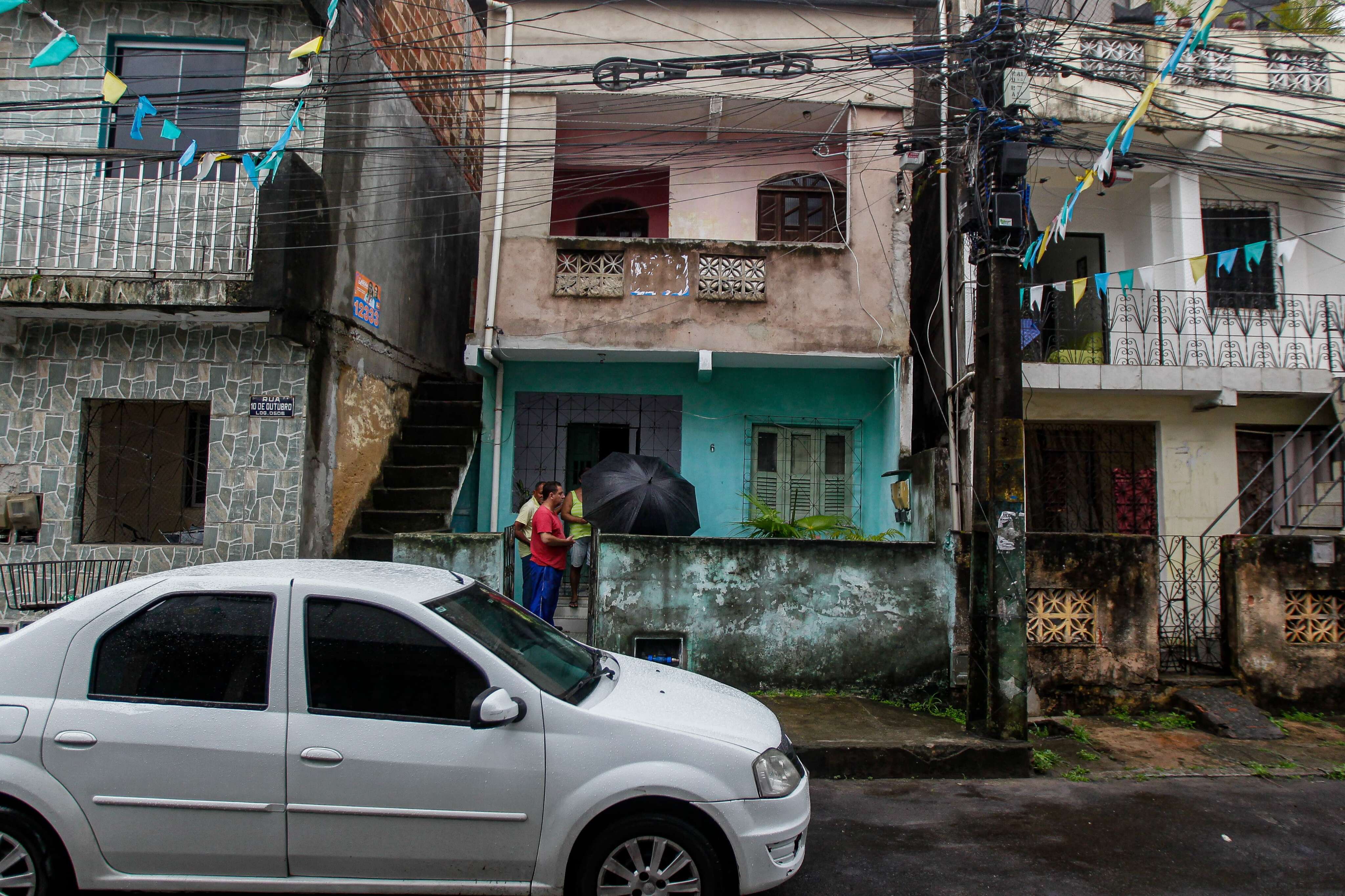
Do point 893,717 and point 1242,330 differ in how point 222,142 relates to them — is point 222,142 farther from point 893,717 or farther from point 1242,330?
point 1242,330

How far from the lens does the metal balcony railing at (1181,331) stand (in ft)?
32.9

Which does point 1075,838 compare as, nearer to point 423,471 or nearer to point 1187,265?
point 423,471

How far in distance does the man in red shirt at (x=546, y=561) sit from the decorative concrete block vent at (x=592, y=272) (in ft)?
10.3

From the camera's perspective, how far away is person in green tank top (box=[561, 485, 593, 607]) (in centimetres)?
852

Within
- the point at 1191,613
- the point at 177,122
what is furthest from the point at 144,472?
the point at 1191,613

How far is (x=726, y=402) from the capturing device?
1073cm

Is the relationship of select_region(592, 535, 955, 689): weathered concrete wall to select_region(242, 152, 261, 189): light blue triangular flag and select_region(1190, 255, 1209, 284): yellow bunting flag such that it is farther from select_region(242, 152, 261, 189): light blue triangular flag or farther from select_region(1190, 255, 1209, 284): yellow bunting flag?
select_region(242, 152, 261, 189): light blue triangular flag

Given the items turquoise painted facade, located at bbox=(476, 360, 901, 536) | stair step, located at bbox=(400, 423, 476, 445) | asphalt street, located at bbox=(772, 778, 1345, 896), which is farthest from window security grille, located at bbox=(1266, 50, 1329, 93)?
stair step, located at bbox=(400, 423, 476, 445)

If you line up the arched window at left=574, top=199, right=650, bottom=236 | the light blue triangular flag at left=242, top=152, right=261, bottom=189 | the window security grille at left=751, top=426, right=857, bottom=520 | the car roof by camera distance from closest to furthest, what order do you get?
the car roof → the light blue triangular flag at left=242, top=152, right=261, bottom=189 → the window security grille at left=751, top=426, right=857, bottom=520 → the arched window at left=574, top=199, right=650, bottom=236

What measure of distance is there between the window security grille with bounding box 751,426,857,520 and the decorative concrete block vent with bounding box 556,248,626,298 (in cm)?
264

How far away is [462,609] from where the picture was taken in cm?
379

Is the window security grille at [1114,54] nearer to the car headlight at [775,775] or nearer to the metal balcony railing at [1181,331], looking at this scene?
the metal balcony railing at [1181,331]

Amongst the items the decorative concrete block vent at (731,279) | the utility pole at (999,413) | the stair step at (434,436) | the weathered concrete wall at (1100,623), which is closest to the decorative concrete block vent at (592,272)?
the decorative concrete block vent at (731,279)

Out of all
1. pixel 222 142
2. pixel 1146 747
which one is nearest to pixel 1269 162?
pixel 1146 747
